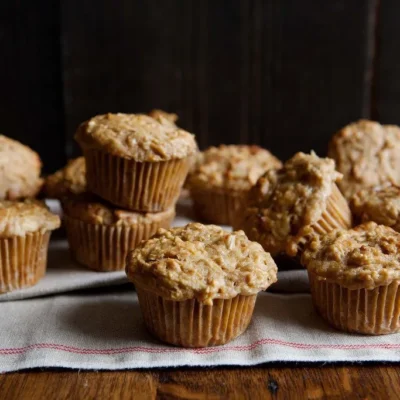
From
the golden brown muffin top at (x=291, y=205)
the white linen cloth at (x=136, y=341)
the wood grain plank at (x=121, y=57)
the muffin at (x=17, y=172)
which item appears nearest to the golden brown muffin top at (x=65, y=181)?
the muffin at (x=17, y=172)

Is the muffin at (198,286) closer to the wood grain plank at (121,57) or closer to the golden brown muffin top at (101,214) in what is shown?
the golden brown muffin top at (101,214)

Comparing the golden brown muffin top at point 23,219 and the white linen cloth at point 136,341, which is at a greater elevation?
the golden brown muffin top at point 23,219

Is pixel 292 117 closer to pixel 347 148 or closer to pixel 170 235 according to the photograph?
pixel 347 148

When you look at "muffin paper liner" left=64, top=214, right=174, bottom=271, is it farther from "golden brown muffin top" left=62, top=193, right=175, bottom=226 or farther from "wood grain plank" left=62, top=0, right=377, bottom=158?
"wood grain plank" left=62, top=0, right=377, bottom=158

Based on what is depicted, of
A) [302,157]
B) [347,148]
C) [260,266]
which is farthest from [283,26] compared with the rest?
[260,266]

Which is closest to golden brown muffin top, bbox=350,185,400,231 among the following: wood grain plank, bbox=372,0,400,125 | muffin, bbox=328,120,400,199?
muffin, bbox=328,120,400,199

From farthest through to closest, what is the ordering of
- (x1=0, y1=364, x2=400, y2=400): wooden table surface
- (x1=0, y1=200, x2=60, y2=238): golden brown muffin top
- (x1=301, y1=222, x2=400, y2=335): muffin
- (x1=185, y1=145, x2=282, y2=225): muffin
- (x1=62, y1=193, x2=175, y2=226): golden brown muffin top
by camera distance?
(x1=185, y1=145, x2=282, y2=225): muffin
(x1=62, y1=193, x2=175, y2=226): golden brown muffin top
(x1=0, y1=200, x2=60, y2=238): golden brown muffin top
(x1=301, y1=222, x2=400, y2=335): muffin
(x1=0, y1=364, x2=400, y2=400): wooden table surface
